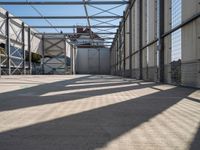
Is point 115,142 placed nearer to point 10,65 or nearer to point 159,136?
point 159,136

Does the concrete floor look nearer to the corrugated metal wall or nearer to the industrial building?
the industrial building

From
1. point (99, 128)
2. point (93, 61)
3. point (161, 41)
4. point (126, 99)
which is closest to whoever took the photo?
point (99, 128)

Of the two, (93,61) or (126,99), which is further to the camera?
(93,61)

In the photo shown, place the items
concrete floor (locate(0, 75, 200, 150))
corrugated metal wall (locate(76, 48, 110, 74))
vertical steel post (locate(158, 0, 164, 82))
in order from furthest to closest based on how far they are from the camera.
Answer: corrugated metal wall (locate(76, 48, 110, 74)), vertical steel post (locate(158, 0, 164, 82)), concrete floor (locate(0, 75, 200, 150))

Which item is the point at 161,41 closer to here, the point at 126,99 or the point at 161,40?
the point at 161,40

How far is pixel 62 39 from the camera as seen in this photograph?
6200 cm

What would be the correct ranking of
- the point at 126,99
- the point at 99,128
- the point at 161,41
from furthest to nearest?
the point at 161,41 → the point at 126,99 → the point at 99,128

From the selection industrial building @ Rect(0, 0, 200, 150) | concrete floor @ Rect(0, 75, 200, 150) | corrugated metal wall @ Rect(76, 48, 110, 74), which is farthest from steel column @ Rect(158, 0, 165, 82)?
corrugated metal wall @ Rect(76, 48, 110, 74)

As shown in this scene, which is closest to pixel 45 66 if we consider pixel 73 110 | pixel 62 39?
pixel 62 39

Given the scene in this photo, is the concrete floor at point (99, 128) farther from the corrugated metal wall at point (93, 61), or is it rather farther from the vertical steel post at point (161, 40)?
the corrugated metal wall at point (93, 61)

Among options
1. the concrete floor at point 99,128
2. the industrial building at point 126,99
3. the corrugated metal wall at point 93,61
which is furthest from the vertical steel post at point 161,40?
the corrugated metal wall at point 93,61

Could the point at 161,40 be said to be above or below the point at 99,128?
above

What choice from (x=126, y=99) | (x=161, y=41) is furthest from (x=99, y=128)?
(x=161, y=41)

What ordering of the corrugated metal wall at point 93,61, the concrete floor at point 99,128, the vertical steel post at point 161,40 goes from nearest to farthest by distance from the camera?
1. the concrete floor at point 99,128
2. the vertical steel post at point 161,40
3. the corrugated metal wall at point 93,61
